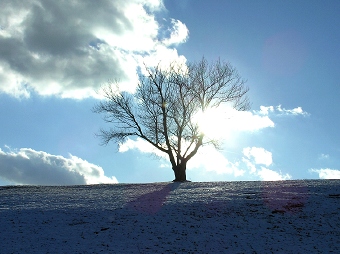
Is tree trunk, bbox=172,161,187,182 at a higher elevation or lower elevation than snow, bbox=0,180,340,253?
higher

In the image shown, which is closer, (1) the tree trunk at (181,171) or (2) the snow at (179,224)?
(2) the snow at (179,224)

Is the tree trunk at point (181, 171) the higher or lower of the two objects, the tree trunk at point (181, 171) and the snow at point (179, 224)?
the higher

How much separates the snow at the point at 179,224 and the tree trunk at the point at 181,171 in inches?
568

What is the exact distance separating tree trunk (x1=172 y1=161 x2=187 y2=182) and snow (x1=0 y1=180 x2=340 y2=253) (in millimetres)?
14431

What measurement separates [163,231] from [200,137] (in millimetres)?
22533

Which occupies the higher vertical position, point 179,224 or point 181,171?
point 181,171

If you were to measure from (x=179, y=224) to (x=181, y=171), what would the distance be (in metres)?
20.5

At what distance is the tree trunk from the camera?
113 feet

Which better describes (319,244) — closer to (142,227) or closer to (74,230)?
(142,227)

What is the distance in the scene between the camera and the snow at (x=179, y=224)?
40.2 ft

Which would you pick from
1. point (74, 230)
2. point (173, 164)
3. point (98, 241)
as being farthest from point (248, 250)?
point (173, 164)

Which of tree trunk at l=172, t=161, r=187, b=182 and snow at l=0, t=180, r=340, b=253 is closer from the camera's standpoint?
snow at l=0, t=180, r=340, b=253

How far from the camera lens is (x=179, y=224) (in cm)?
1445

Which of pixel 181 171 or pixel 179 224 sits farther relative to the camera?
pixel 181 171
